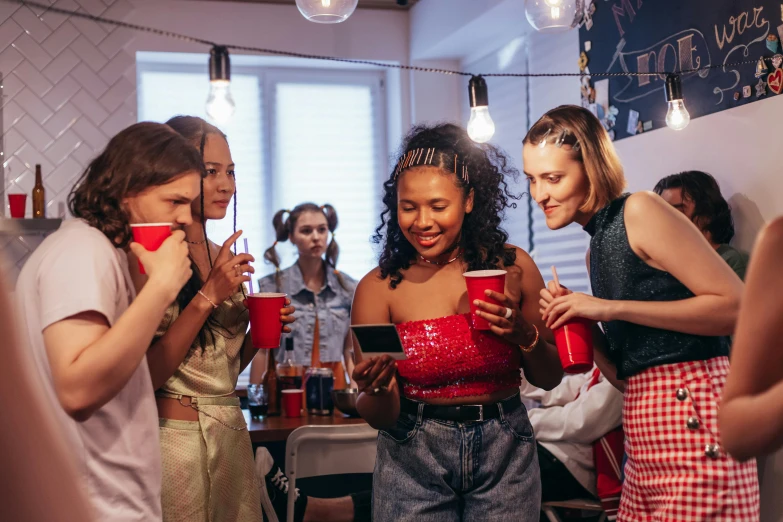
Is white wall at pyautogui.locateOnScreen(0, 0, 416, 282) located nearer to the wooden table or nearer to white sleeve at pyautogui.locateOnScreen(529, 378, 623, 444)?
the wooden table

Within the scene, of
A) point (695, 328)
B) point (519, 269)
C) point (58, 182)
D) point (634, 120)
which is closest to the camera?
point (695, 328)

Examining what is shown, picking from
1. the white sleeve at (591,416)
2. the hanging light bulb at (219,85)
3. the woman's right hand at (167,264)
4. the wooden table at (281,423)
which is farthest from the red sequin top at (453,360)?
the white sleeve at (591,416)

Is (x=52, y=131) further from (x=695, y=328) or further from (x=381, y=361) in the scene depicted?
(x=695, y=328)

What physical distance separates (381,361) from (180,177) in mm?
602

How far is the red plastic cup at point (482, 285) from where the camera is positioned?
1805 millimetres

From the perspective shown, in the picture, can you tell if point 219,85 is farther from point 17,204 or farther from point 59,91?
point 59,91

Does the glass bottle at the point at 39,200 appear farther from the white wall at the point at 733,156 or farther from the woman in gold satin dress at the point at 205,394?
the white wall at the point at 733,156

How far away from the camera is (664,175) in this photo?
3838 mm

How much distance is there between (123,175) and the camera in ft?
5.38

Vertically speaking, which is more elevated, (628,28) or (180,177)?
(628,28)

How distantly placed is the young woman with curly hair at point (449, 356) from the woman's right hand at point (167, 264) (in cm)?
48

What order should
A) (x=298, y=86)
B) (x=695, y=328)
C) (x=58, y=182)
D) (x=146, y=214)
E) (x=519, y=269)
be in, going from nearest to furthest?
(x=146, y=214) → (x=695, y=328) → (x=519, y=269) → (x=58, y=182) → (x=298, y=86)

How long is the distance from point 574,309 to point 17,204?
4.05 m

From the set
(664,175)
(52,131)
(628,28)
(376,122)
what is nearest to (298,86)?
(376,122)
